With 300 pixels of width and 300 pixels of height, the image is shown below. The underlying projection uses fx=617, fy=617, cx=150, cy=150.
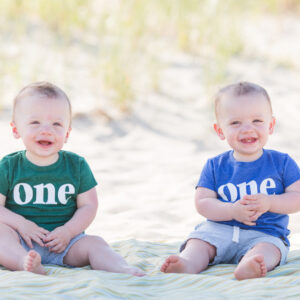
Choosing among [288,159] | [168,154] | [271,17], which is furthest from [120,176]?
[271,17]

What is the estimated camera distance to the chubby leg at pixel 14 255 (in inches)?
89.4

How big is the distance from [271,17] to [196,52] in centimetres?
220

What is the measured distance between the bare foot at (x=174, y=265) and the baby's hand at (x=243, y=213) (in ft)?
0.92

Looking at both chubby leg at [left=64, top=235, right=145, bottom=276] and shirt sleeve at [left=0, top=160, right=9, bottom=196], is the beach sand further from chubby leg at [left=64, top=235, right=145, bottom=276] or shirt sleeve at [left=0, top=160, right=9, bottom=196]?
shirt sleeve at [left=0, top=160, right=9, bottom=196]

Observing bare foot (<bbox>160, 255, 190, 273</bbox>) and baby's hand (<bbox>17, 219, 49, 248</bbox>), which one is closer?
bare foot (<bbox>160, 255, 190, 273</bbox>)

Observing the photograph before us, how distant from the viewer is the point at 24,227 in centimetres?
248

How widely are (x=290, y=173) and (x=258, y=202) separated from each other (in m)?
0.24

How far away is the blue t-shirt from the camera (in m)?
2.52

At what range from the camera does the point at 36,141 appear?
8.23 ft

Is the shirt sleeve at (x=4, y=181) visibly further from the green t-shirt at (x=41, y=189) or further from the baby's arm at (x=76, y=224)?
the baby's arm at (x=76, y=224)

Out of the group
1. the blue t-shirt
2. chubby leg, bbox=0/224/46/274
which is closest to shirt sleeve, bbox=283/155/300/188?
the blue t-shirt

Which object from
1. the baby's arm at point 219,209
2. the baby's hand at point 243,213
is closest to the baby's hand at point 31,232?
the baby's arm at point 219,209

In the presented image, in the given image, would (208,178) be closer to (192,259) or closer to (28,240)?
(192,259)

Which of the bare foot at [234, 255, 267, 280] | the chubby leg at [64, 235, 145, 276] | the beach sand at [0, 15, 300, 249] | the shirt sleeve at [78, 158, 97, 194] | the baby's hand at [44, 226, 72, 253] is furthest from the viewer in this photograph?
the beach sand at [0, 15, 300, 249]
